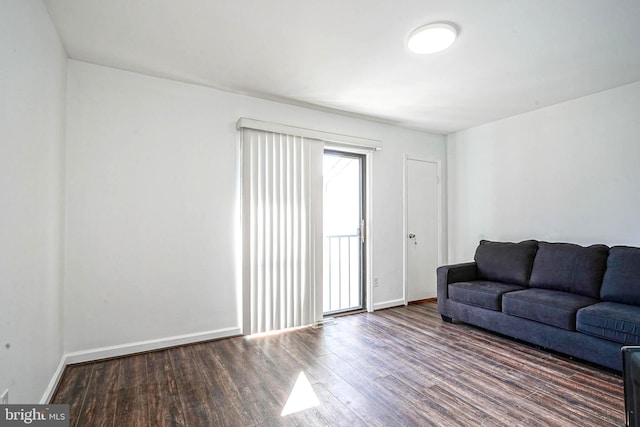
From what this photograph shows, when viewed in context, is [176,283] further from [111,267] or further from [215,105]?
[215,105]

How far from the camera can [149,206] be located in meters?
2.84

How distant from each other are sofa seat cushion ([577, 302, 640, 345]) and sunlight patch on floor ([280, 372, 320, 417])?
225cm

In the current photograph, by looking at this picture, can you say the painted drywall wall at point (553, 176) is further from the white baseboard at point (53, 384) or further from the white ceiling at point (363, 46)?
the white baseboard at point (53, 384)

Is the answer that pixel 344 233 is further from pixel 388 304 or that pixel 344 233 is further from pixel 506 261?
pixel 506 261

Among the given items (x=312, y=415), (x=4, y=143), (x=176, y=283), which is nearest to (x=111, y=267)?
(x=176, y=283)

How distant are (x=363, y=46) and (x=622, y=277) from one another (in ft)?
9.87

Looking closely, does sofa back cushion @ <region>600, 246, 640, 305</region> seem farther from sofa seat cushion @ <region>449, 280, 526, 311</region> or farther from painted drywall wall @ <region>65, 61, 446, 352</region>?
painted drywall wall @ <region>65, 61, 446, 352</region>

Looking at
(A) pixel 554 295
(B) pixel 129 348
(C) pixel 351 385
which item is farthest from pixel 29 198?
(A) pixel 554 295

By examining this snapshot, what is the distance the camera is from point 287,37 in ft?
7.49

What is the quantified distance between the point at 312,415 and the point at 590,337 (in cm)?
233

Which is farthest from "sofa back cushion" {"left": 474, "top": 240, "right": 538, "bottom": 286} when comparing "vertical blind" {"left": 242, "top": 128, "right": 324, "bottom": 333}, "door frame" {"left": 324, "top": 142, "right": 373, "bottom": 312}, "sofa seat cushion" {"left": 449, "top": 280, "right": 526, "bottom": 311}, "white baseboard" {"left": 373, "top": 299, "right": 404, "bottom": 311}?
"vertical blind" {"left": 242, "top": 128, "right": 324, "bottom": 333}

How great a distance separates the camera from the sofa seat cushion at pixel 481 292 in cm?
316

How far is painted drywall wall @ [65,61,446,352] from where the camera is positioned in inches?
102

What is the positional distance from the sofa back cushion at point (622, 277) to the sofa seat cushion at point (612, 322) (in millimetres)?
105
